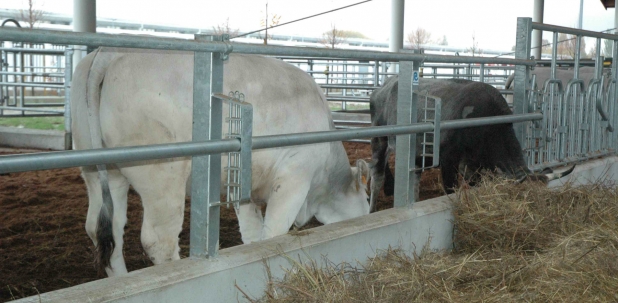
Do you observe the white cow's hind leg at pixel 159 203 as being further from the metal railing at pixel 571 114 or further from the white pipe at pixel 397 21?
the white pipe at pixel 397 21

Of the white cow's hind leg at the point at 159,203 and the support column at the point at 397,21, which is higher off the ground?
the support column at the point at 397,21

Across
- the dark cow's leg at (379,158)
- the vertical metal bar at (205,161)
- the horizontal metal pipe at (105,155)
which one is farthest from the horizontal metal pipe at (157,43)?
the dark cow's leg at (379,158)

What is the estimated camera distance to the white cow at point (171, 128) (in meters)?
3.64

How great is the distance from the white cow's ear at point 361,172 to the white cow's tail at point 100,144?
180cm

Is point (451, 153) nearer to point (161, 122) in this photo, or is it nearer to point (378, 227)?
point (378, 227)

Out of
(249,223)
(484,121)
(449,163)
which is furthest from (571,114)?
(249,223)

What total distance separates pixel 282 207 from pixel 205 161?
4.60 ft

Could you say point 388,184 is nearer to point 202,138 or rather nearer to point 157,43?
point 202,138

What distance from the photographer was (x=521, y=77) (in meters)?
5.61

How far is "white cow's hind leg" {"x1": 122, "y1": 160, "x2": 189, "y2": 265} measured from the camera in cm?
365

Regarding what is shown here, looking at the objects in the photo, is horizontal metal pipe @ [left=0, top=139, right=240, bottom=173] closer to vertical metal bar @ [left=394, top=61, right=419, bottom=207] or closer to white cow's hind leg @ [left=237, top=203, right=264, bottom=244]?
vertical metal bar @ [left=394, top=61, right=419, bottom=207]

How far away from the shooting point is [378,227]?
3.59 meters

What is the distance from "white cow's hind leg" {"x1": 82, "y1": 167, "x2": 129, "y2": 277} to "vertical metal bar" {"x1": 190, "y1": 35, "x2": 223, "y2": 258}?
1344 millimetres

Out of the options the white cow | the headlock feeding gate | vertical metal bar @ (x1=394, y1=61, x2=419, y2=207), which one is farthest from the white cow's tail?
vertical metal bar @ (x1=394, y1=61, x2=419, y2=207)
